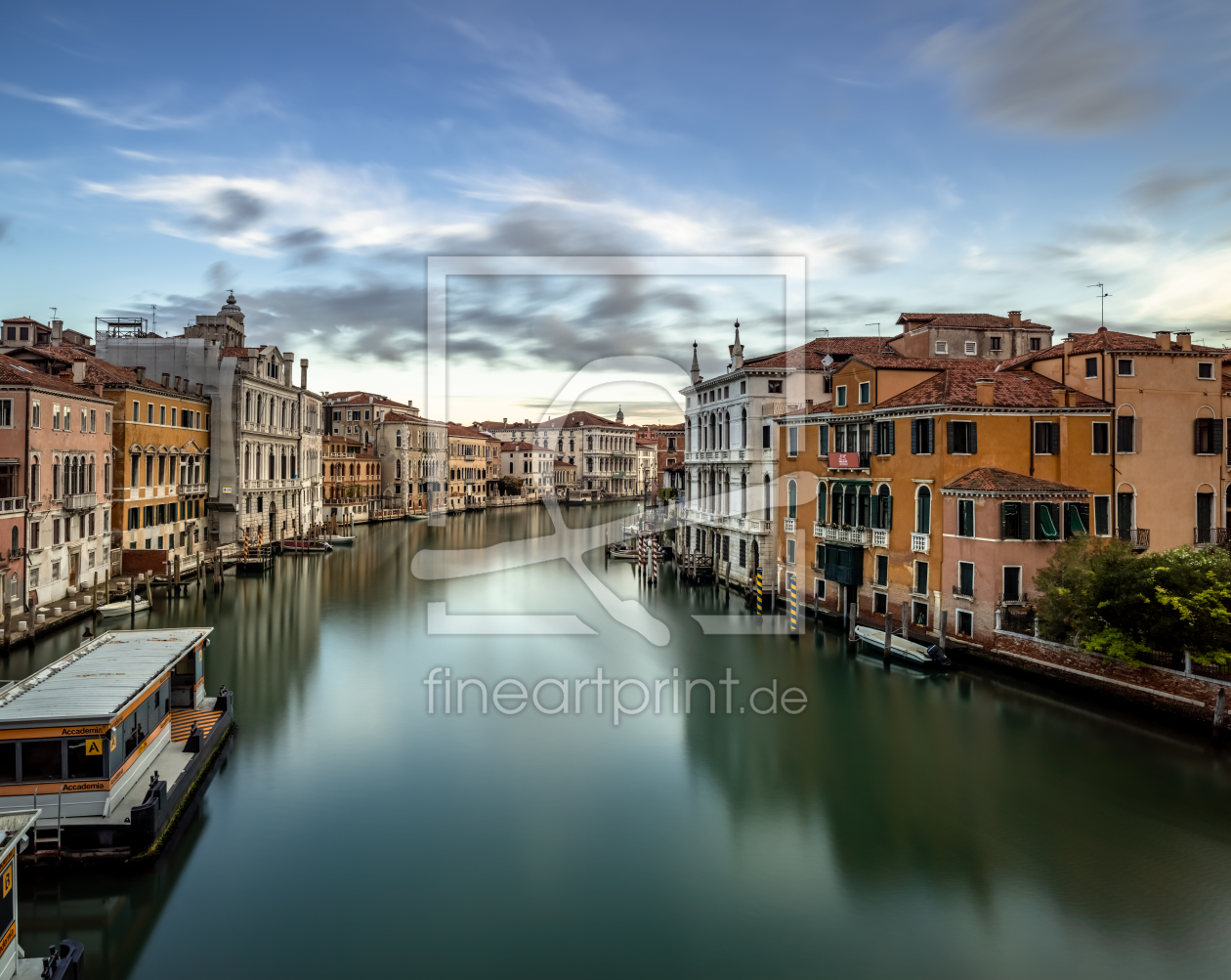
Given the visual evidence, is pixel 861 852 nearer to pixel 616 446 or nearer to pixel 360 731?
pixel 360 731

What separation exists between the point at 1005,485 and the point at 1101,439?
2.60 meters

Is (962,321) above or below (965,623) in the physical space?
above

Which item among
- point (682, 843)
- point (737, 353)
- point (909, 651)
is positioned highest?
point (737, 353)

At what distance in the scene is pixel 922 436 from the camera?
49.2ft

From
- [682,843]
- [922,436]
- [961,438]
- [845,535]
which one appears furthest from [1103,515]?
[682,843]

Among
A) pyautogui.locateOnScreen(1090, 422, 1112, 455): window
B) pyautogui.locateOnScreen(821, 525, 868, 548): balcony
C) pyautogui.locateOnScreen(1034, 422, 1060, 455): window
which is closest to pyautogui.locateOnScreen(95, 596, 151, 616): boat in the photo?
pyautogui.locateOnScreen(821, 525, 868, 548): balcony

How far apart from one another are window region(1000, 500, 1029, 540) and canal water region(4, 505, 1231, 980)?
2.41 meters

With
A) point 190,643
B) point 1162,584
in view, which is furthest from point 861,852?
point 190,643

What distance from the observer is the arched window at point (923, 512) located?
14.8m

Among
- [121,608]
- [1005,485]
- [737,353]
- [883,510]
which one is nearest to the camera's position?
[1005,485]

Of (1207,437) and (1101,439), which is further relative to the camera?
(1207,437)

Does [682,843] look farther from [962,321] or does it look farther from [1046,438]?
[962,321]

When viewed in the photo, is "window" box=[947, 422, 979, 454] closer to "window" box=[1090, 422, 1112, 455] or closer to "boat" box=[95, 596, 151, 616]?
"window" box=[1090, 422, 1112, 455]

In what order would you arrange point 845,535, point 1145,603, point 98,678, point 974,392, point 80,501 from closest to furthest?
point 98,678 < point 1145,603 < point 974,392 < point 845,535 < point 80,501
